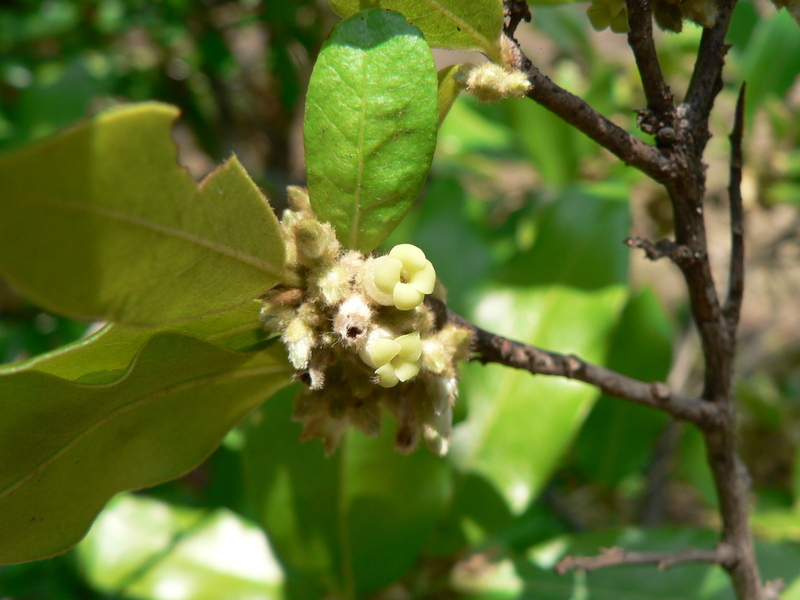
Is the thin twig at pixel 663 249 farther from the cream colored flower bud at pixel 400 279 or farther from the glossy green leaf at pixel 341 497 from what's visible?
the glossy green leaf at pixel 341 497

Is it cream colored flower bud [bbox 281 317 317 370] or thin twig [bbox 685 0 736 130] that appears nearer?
cream colored flower bud [bbox 281 317 317 370]

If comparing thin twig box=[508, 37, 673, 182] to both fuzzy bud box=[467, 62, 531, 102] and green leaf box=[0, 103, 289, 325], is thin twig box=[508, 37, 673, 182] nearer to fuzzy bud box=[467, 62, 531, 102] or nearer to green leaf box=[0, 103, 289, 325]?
fuzzy bud box=[467, 62, 531, 102]

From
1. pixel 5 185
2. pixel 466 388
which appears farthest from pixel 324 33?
pixel 5 185

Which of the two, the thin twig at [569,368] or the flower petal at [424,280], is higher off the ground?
the flower petal at [424,280]

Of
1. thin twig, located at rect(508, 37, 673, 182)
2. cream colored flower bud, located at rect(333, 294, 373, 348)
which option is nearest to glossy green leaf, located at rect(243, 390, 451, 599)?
cream colored flower bud, located at rect(333, 294, 373, 348)

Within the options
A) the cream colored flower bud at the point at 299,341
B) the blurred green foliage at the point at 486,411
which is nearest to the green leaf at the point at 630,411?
the blurred green foliage at the point at 486,411

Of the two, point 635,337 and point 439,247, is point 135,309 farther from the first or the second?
point 635,337
